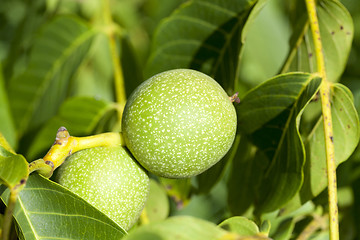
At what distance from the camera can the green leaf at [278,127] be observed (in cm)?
158

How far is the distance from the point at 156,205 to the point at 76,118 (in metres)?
0.54

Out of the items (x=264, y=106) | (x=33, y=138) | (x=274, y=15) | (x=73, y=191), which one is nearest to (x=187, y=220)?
(x=73, y=191)

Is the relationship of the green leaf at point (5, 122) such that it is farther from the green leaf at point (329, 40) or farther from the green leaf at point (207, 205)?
the green leaf at point (329, 40)

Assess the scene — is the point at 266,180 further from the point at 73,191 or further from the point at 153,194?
the point at 73,191

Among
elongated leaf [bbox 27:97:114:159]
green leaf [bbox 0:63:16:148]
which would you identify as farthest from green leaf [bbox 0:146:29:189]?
green leaf [bbox 0:63:16:148]

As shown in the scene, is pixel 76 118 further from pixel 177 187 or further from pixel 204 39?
pixel 204 39

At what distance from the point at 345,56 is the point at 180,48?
64 cm

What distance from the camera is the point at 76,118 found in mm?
2182

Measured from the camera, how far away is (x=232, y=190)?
1942mm

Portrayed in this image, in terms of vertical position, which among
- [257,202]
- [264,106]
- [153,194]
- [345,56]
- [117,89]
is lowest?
[153,194]

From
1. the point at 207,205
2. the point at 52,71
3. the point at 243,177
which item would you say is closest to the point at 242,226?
the point at 243,177

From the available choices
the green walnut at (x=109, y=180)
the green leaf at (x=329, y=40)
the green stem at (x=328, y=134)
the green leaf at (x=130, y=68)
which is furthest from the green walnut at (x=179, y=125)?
the green leaf at (x=130, y=68)

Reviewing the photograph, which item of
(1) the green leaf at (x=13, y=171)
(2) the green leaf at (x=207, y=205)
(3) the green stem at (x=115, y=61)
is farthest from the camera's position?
(2) the green leaf at (x=207, y=205)

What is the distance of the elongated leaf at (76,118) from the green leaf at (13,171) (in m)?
0.91
